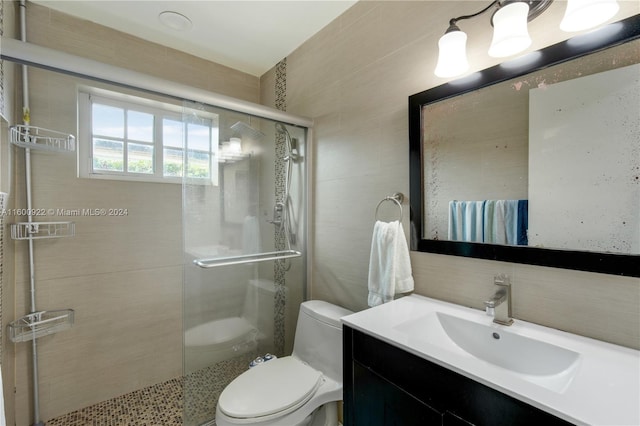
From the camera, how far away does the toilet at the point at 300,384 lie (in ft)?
3.91

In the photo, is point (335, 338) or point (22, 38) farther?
point (22, 38)

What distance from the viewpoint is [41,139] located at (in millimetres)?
1625

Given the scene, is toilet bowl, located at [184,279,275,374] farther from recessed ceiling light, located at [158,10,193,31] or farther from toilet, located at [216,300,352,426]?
recessed ceiling light, located at [158,10,193,31]

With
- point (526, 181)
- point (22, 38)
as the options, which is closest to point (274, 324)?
point (526, 181)

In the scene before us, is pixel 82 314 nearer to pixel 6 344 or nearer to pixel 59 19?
pixel 6 344

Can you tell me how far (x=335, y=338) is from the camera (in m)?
1.46

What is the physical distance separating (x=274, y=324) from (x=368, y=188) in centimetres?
114

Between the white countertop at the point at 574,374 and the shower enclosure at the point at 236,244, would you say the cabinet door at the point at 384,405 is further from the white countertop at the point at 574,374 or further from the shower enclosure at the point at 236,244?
the shower enclosure at the point at 236,244

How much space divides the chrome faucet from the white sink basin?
4 cm

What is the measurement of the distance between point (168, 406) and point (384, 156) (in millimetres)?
2068

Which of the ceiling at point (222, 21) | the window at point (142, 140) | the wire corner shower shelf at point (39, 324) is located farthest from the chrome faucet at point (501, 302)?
the wire corner shower shelf at point (39, 324)

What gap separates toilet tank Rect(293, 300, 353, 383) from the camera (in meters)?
1.45

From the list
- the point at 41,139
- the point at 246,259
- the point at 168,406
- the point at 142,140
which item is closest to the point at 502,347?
the point at 246,259

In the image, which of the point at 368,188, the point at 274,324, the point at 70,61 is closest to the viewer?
the point at 70,61
